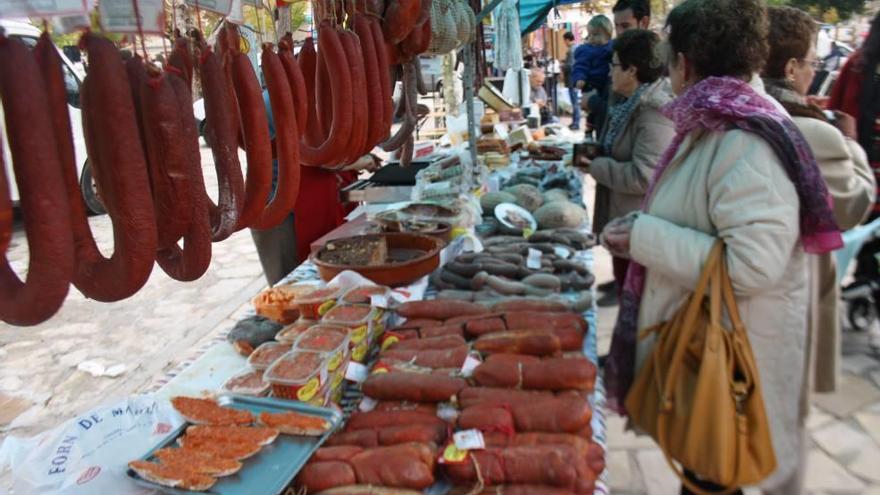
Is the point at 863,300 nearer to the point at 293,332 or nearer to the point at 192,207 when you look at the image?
the point at 293,332

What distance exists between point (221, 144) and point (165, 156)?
207 mm

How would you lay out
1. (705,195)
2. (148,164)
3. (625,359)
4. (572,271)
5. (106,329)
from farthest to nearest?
(106,329) → (572,271) → (625,359) → (705,195) → (148,164)

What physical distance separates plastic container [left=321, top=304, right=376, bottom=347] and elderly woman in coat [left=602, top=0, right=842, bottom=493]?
958 mm

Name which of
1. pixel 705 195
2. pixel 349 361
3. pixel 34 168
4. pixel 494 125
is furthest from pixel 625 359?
pixel 494 125

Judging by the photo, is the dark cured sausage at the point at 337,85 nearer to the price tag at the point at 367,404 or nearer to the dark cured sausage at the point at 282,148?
the dark cured sausage at the point at 282,148

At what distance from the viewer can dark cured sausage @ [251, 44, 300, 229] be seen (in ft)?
5.24

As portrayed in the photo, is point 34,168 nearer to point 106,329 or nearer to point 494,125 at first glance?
point 106,329

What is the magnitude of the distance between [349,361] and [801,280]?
1.55 m

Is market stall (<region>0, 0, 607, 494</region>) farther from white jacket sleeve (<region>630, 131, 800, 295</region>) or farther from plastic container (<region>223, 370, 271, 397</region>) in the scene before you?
white jacket sleeve (<region>630, 131, 800, 295</region>)

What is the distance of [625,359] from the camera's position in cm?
244

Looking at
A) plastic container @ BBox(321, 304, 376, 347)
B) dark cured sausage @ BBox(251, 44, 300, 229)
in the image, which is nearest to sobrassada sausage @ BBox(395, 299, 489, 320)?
plastic container @ BBox(321, 304, 376, 347)

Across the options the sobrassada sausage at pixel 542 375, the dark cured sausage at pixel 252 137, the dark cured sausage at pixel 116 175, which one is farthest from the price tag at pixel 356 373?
the dark cured sausage at pixel 116 175

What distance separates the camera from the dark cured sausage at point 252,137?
4.75 feet

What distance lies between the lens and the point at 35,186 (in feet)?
3.12
